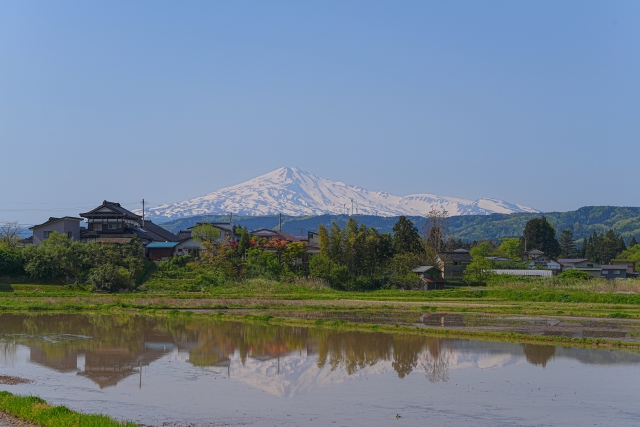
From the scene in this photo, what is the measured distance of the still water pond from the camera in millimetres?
11422

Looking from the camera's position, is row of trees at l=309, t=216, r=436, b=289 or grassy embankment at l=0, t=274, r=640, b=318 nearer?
grassy embankment at l=0, t=274, r=640, b=318

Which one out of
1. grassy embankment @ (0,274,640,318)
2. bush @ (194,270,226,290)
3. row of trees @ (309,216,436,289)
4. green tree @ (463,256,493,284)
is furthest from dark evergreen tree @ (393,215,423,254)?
bush @ (194,270,226,290)

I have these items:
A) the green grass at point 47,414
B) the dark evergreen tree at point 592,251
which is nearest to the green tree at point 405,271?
the green grass at point 47,414

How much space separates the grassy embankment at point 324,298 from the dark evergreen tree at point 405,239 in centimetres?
690

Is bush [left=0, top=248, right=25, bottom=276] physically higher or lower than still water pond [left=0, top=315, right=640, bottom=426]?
higher

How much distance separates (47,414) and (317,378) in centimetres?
604

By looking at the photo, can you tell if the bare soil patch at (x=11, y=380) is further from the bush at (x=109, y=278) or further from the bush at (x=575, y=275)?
the bush at (x=575, y=275)

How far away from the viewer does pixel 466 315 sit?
29125 millimetres

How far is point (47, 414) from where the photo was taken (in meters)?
10.5

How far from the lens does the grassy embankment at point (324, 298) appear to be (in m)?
31.1

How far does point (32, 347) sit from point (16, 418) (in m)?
8.63

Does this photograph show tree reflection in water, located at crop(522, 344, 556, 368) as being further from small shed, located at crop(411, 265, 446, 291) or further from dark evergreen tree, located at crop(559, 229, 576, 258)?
dark evergreen tree, located at crop(559, 229, 576, 258)

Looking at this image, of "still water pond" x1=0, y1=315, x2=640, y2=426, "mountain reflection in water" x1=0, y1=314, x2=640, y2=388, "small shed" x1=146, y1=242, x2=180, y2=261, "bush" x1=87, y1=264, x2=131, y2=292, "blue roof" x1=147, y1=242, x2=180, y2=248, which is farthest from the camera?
"blue roof" x1=147, y1=242, x2=180, y2=248

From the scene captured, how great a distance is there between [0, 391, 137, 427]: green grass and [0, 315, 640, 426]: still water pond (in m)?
0.88
